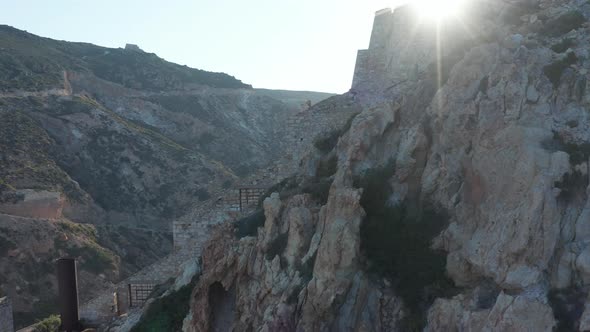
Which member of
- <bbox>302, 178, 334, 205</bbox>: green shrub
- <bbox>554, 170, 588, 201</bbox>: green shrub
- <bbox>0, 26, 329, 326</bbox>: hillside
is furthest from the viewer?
<bbox>0, 26, 329, 326</bbox>: hillside

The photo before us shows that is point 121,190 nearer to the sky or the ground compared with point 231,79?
nearer to the ground

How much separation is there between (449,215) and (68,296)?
483 inches

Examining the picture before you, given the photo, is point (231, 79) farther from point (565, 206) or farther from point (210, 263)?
point (565, 206)

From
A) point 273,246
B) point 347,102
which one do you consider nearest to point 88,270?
point 347,102

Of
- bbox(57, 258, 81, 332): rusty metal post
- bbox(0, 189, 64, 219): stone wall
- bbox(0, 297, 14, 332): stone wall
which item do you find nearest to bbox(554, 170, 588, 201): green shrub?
bbox(57, 258, 81, 332): rusty metal post

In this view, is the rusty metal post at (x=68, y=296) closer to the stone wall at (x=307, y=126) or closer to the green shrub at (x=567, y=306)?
the stone wall at (x=307, y=126)

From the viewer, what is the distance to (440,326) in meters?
10.9

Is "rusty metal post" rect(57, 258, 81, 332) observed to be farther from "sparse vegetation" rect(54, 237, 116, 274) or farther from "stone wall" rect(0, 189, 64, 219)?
"stone wall" rect(0, 189, 64, 219)

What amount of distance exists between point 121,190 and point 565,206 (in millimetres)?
46139

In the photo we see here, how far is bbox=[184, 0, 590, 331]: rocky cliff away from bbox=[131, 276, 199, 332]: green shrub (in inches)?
35.4

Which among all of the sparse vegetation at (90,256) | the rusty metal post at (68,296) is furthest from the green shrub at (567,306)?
the sparse vegetation at (90,256)

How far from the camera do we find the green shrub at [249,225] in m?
16.2

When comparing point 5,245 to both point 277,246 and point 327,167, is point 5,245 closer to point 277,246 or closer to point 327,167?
point 327,167

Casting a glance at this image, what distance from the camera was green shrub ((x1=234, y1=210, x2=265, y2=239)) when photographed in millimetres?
16219
